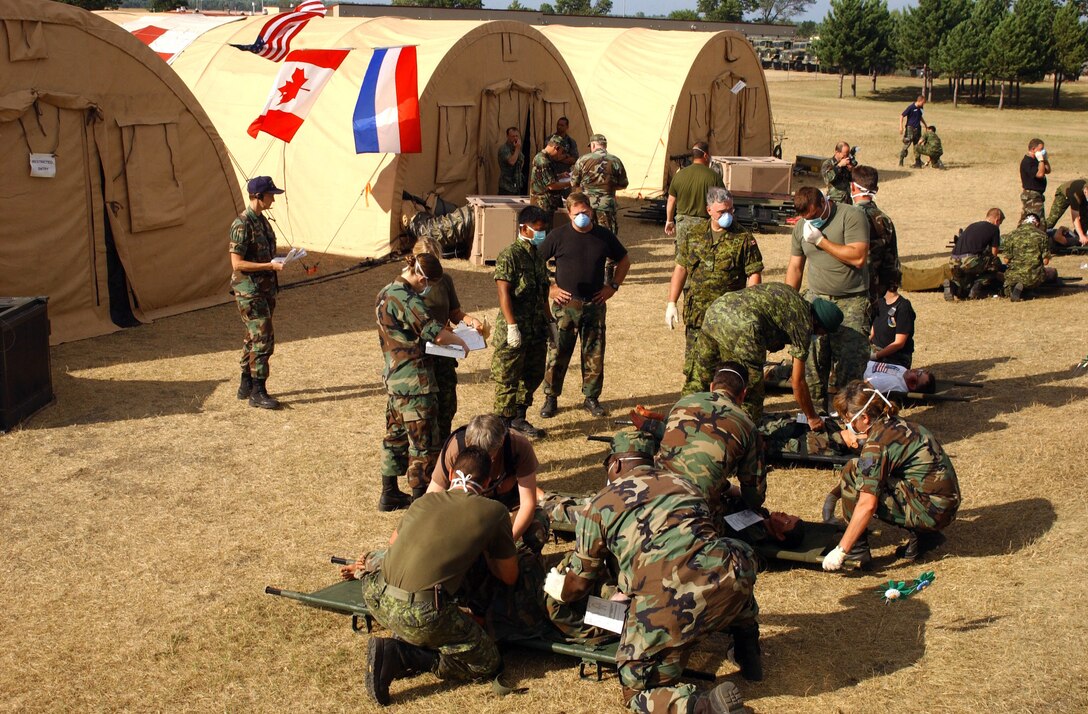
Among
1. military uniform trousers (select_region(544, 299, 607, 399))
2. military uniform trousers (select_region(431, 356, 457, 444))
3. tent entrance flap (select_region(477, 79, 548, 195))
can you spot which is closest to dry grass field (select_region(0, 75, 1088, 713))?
military uniform trousers (select_region(544, 299, 607, 399))

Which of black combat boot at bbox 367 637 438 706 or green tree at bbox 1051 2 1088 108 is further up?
green tree at bbox 1051 2 1088 108

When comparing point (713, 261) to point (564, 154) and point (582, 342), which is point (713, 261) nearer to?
point (582, 342)

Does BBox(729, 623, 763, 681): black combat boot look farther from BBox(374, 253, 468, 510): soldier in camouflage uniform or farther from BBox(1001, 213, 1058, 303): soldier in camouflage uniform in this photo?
BBox(1001, 213, 1058, 303): soldier in camouflage uniform

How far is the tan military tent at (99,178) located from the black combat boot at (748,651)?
8706mm

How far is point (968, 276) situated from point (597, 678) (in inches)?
385

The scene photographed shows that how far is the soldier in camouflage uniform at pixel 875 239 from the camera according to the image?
29.4ft

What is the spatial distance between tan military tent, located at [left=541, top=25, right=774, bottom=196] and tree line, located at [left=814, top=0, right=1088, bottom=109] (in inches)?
1174

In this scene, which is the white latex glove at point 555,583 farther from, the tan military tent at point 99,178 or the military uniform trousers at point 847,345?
the tan military tent at point 99,178

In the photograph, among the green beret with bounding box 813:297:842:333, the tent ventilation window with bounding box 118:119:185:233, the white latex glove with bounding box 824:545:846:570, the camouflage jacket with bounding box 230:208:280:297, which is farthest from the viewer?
the tent ventilation window with bounding box 118:119:185:233

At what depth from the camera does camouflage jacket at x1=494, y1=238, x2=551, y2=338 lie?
824 cm

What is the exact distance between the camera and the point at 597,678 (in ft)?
17.4

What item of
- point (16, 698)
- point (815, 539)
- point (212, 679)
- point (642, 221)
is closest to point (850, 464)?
point (815, 539)

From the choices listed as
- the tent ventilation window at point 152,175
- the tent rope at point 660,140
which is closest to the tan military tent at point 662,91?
the tent rope at point 660,140

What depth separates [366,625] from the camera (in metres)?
5.81
